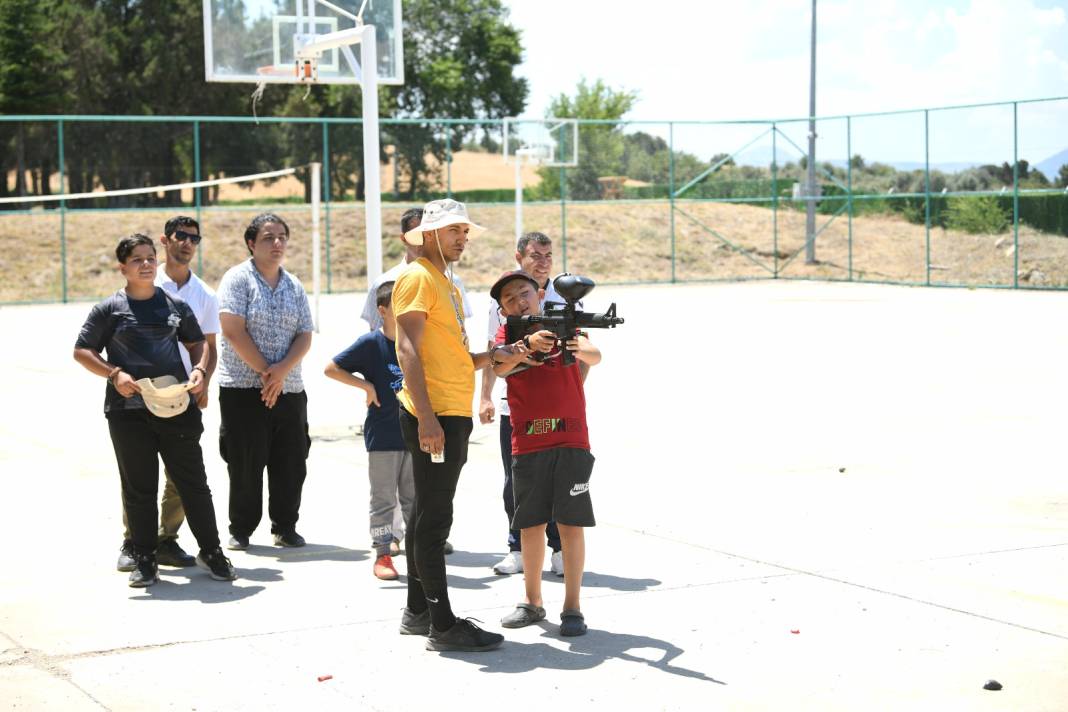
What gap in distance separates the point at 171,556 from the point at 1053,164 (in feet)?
97.2

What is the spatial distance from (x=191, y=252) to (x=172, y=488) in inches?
52.8

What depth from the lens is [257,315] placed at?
7.68 metres

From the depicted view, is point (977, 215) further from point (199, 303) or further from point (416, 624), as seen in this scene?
point (416, 624)

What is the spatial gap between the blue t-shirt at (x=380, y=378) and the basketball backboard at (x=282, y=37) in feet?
28.3

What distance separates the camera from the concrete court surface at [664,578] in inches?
211

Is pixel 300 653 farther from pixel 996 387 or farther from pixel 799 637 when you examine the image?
pixel 996 387

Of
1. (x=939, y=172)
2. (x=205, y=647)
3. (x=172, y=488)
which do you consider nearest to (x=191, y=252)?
(x=172, y=488)

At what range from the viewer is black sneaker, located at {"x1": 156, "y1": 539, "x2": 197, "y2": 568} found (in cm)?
745

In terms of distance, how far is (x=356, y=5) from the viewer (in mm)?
17391

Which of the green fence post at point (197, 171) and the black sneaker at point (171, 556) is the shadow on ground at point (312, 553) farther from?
the green fence post at point (197, 171)

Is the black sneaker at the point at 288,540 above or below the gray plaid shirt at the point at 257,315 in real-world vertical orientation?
below

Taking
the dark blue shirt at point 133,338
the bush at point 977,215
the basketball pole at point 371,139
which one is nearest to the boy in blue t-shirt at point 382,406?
the dark blue shirt at point 133,338

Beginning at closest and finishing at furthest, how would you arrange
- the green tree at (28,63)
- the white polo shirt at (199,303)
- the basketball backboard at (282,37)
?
1. the white polo shirt at (199,303)
2. the basketball backboard at (282,37)
3. the green tree at (28,63)

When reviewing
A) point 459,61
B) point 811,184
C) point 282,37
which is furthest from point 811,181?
point 459,61
